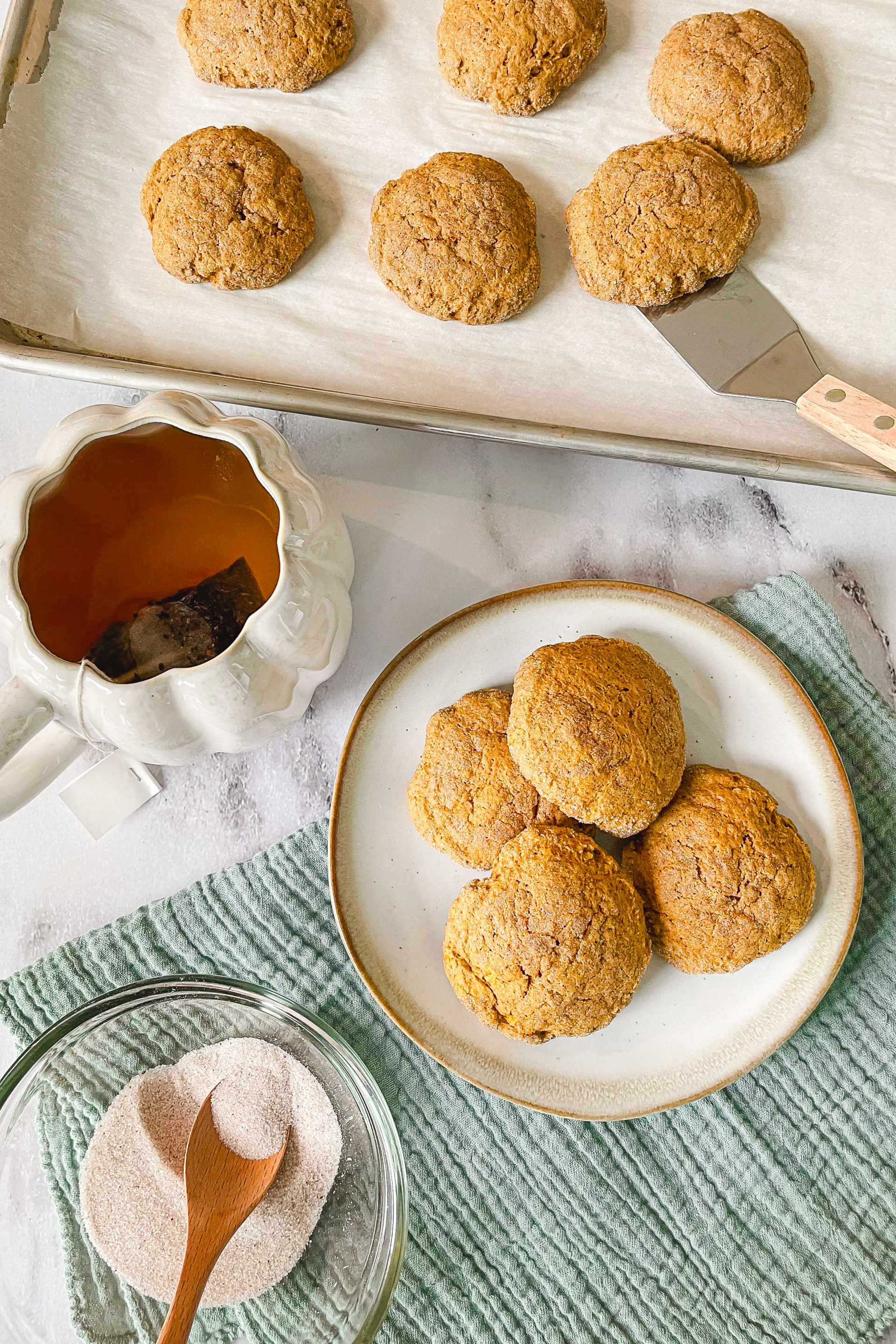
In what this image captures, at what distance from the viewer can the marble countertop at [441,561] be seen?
0.96m

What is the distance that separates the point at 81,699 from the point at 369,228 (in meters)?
0.57

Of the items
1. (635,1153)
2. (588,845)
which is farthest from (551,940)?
(635,1153)

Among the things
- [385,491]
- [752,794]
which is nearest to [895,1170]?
[752,794]

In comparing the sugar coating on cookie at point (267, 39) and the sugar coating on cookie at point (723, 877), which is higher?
the sugar coating on cookie at point (267, 39)

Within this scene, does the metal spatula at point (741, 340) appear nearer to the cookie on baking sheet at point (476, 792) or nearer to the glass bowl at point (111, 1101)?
the cookie on baking sheet at point (476, 792)

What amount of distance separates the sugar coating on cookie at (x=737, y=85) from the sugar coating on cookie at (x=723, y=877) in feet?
2.02

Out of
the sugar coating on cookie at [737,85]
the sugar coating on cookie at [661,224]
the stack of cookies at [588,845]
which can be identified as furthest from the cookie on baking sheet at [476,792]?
the sugar coating on cookie at [737,85]

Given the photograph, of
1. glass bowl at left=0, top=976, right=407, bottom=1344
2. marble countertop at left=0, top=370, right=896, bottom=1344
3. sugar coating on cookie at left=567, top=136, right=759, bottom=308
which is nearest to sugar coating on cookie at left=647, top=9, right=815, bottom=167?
sugar coating on cookie at left=567, top=136, right=759, bottom=308

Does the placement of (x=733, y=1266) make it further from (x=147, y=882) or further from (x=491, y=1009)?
(x=147, y=882)

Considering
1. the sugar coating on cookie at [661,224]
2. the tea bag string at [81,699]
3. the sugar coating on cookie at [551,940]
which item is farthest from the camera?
the sugar coating on cookie at [661,224]

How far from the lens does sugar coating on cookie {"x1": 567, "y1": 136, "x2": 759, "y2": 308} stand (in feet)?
2.93

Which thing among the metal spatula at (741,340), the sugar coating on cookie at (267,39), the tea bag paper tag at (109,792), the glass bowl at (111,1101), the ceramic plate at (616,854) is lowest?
the glass bowl at (111,1101)

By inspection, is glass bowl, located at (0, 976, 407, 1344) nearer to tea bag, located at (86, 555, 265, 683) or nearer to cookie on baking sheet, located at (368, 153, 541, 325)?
tea bag, located at (86, 555, 265, 683)

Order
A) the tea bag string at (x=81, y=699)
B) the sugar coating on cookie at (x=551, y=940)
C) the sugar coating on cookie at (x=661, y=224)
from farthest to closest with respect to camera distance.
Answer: the sugar coating on cookie at (x=661, y=224) → the sugar coating on cookie at (x=551, y=940) → the tea bag string at (x=81, y=699)
